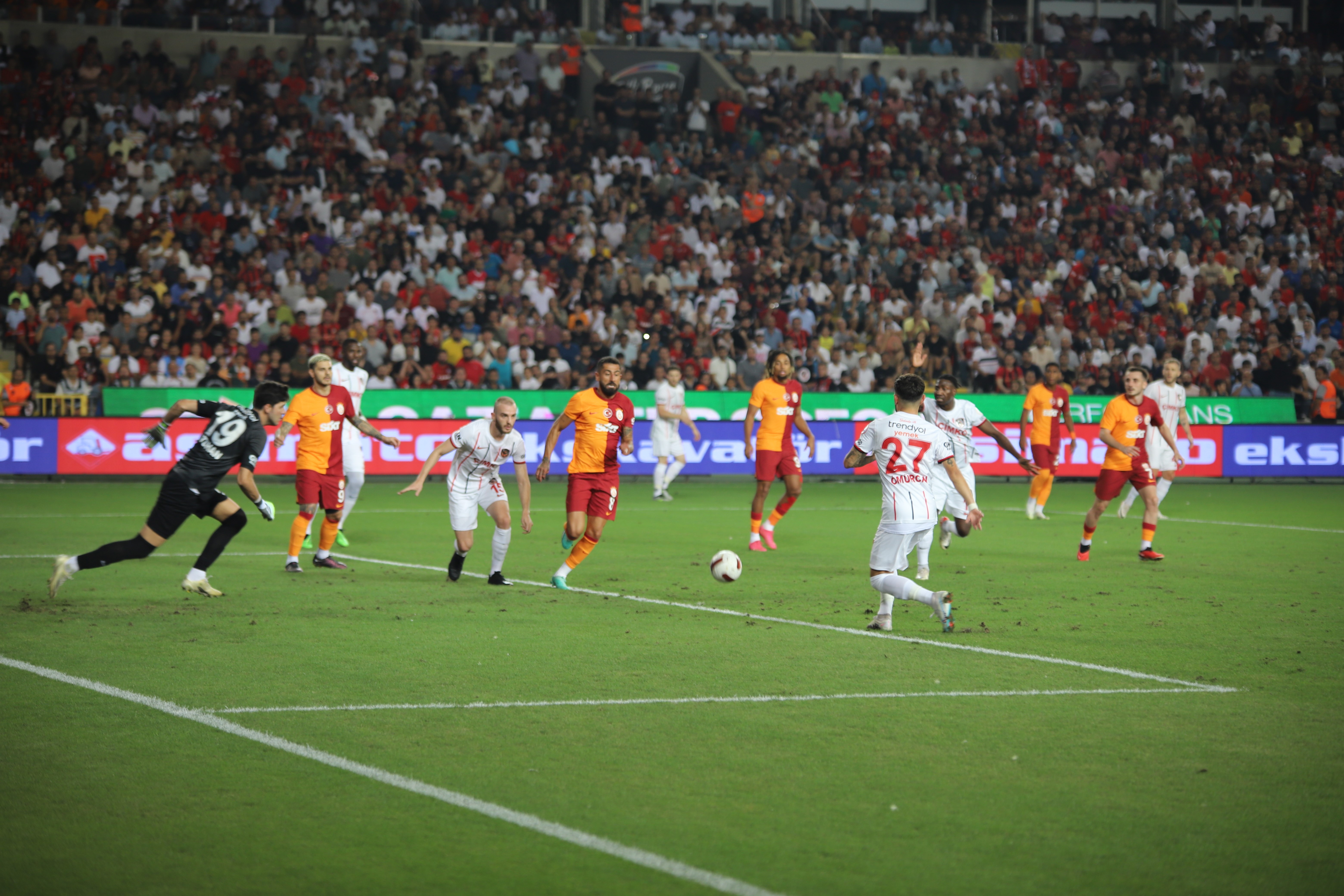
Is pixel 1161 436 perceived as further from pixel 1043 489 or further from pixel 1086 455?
pixel 1086 455

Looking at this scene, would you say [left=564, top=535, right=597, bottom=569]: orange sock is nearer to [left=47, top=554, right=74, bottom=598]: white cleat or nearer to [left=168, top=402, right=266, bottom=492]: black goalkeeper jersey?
[left=168, top=402, right=266, bottom=492]: black goalkeeper jersey

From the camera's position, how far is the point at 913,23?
40.1 metres

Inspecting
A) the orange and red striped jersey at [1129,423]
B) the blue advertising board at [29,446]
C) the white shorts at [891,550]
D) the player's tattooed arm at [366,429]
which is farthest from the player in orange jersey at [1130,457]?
the blue advertising board at [29,446]

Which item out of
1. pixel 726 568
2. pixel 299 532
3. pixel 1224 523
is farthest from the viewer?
pixel 1224 523

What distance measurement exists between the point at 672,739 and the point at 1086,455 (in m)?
22.7

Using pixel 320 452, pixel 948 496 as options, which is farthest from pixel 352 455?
pixel 948 496

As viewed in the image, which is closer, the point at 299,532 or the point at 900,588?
the point at 900,588

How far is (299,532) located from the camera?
1384cm

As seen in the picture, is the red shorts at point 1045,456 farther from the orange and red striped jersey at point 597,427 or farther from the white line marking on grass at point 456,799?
the white line marking on grass at point 456,799

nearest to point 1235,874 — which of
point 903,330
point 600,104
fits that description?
point 903,330

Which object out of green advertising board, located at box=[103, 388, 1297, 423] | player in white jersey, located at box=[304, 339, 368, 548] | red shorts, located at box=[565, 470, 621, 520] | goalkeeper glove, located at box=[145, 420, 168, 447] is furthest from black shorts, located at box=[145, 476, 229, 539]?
green advertising board, located at box=[103, 388, 1297, 423]

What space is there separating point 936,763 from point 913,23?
3665 centimetres

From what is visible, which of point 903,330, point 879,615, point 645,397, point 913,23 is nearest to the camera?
point 879,615

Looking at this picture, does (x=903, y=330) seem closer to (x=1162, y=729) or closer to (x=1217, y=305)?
(x=1217, y=305)
